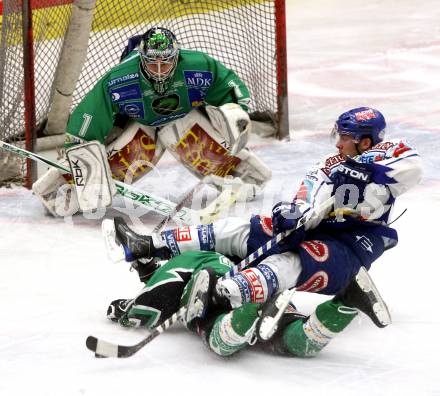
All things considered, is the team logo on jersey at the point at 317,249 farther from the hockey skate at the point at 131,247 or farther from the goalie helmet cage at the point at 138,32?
the goalie helmet cage at the point at 138,32

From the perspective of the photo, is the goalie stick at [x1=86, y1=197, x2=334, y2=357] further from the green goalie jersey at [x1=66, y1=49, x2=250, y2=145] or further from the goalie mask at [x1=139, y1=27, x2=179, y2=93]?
the green goalie jersey at [x1=66, y1=49, x2=250, y2=145]

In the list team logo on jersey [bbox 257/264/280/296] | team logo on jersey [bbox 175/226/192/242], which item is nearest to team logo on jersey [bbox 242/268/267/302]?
team logo on jersey [bbox 257/264/280/296]

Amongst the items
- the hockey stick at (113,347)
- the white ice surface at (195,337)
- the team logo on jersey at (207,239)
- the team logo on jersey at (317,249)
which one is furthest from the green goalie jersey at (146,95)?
the hockey stick at (113,347)

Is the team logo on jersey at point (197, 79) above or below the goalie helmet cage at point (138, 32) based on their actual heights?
above

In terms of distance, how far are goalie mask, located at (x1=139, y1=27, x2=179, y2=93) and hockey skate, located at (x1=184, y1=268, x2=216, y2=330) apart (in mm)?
1619

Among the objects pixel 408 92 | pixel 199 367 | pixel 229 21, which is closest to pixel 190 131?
pixel 229 21

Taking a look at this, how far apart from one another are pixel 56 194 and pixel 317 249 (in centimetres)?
199

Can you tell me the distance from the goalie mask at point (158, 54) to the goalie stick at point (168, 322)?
146 cm

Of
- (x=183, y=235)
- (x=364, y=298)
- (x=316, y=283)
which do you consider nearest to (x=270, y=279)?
(x=316, y=283)

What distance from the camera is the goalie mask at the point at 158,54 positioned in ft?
16.4

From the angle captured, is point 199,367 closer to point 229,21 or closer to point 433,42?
point 229,21

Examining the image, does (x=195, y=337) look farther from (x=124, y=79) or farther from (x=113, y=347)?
(x=124, y=79)

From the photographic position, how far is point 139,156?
212 inches

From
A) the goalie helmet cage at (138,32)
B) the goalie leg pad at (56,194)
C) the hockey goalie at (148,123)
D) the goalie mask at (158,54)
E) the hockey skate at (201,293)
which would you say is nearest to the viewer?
the hockey skate at (201,293)
